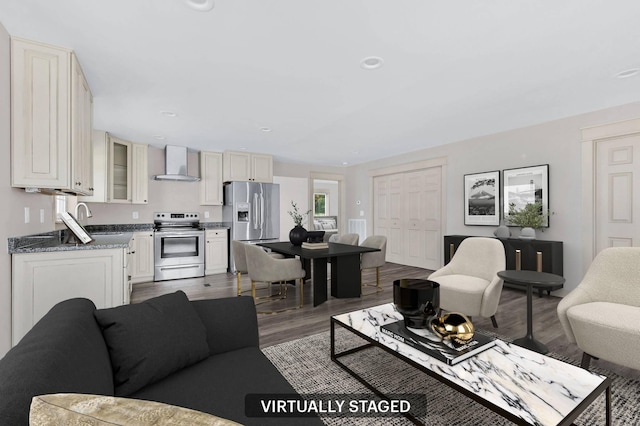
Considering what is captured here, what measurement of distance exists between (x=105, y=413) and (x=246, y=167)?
555 cm

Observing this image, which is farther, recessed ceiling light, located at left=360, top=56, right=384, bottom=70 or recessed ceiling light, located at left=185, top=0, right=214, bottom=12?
recessed ceiling light, located at left=360, top=56, right=384, bottom=70

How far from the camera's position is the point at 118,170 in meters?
4.88

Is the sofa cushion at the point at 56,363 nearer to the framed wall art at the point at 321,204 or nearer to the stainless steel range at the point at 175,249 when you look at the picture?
the stainless steel range at the point at 175,249

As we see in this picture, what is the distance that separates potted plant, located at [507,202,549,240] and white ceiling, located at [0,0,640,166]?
3.93 ft

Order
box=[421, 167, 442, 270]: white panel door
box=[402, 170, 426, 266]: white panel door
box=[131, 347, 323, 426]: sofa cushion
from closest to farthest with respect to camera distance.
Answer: box=[131, 347, 323, 426]: sofa cushion < box=[421, 167, 442, 270]: white panel door < box=[402, 170, 426, 266]: white panel door

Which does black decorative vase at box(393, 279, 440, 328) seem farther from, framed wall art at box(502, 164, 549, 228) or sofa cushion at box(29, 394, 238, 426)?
framed wall art at box(502, 164, 549, 228)

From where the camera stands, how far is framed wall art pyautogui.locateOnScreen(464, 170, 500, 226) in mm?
4590

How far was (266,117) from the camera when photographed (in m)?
3.78

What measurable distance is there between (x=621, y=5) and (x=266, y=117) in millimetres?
3208

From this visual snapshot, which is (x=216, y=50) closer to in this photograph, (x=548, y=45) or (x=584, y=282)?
(x=548, y=45)

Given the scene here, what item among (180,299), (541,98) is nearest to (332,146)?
(541,98)

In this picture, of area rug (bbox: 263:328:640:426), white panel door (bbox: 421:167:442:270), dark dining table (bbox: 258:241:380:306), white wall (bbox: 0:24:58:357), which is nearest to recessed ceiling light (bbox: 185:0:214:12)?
white wall (bbox: 0:24:58:357)

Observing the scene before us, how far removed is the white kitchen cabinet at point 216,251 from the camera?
214 inches

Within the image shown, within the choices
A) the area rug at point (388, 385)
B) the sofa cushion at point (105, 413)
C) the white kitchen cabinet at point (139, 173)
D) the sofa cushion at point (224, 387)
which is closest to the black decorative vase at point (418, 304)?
the area rug at point (388, 385)
